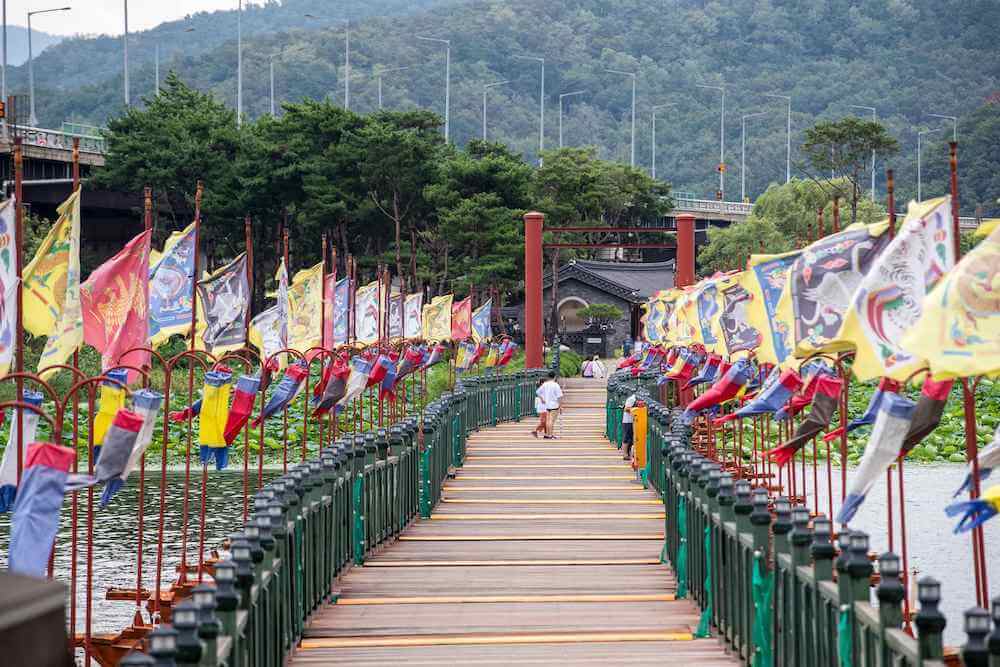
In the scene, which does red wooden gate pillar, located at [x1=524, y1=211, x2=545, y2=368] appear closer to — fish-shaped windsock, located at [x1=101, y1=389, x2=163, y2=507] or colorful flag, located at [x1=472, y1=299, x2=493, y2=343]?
colorful flag, located at [x1=472, y1=299, x2=493, y2=343]

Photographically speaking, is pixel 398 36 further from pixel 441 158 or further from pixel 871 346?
pixel 871 346

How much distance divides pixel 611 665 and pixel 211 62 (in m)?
123

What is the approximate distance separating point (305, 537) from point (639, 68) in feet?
478

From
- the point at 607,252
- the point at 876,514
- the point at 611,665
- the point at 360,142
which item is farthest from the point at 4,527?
the point at 607,252

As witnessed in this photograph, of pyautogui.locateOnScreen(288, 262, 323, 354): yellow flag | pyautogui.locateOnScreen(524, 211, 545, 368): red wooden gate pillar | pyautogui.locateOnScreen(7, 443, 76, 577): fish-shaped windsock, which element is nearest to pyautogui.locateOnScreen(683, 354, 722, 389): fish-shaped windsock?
pyautogui.locateOnScreen(288, 262, 323, 354): yellow flag

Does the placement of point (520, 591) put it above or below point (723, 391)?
below

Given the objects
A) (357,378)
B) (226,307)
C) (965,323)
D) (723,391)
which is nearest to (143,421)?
(965,323)

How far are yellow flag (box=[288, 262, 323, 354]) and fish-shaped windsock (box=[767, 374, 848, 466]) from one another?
10590 mm

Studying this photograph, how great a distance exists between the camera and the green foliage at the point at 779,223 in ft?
226

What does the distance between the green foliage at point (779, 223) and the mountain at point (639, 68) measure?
22.9m

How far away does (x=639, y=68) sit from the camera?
152 meters

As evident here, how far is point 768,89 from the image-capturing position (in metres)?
149

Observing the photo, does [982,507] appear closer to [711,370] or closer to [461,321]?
[711,370]

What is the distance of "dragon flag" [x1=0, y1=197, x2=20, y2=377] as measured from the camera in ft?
36.5
